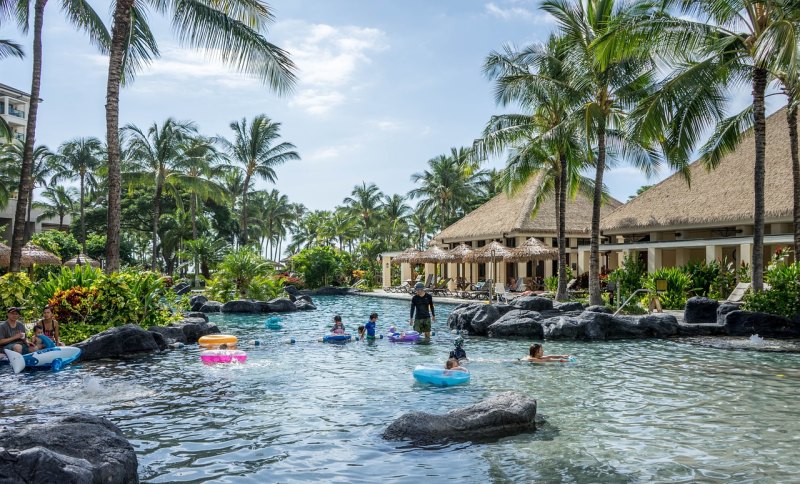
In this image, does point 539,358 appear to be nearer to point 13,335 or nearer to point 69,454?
point 69,454

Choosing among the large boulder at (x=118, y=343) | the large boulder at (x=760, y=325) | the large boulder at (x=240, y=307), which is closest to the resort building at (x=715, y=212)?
the large boulder at (x=760, y=325)

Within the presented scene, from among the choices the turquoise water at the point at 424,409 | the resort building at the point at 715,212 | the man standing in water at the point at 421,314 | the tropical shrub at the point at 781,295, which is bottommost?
the turquoise water at the point at 424,409

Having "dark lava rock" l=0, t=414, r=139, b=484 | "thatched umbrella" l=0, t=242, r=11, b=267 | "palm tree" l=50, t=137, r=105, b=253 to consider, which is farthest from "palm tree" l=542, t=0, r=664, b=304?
"palm tree" l=50, t=137, r=105, b=253

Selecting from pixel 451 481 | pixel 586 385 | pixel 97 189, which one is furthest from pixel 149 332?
pixel 97 189

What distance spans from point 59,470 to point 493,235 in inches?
1265

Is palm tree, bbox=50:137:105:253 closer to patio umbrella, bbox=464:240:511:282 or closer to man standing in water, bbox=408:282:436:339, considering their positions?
patio umbrella, bbox=464:240:511:282

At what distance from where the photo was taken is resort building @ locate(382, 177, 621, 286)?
33.9m

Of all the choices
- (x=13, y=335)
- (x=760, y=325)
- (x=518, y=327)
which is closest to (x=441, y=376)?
(x=518, y=327)

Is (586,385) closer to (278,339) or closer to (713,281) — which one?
(278,339)

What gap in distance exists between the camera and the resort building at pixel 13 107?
5138 centimetres

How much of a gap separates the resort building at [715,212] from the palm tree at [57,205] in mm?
40973

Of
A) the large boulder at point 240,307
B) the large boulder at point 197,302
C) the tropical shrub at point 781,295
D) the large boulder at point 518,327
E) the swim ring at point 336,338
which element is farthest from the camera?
the large boulder at point 197,302

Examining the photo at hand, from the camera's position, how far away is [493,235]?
35250 millimetres

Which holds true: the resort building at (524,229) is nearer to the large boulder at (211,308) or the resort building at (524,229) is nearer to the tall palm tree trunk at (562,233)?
the tall palm tree trunk at (562,233)
